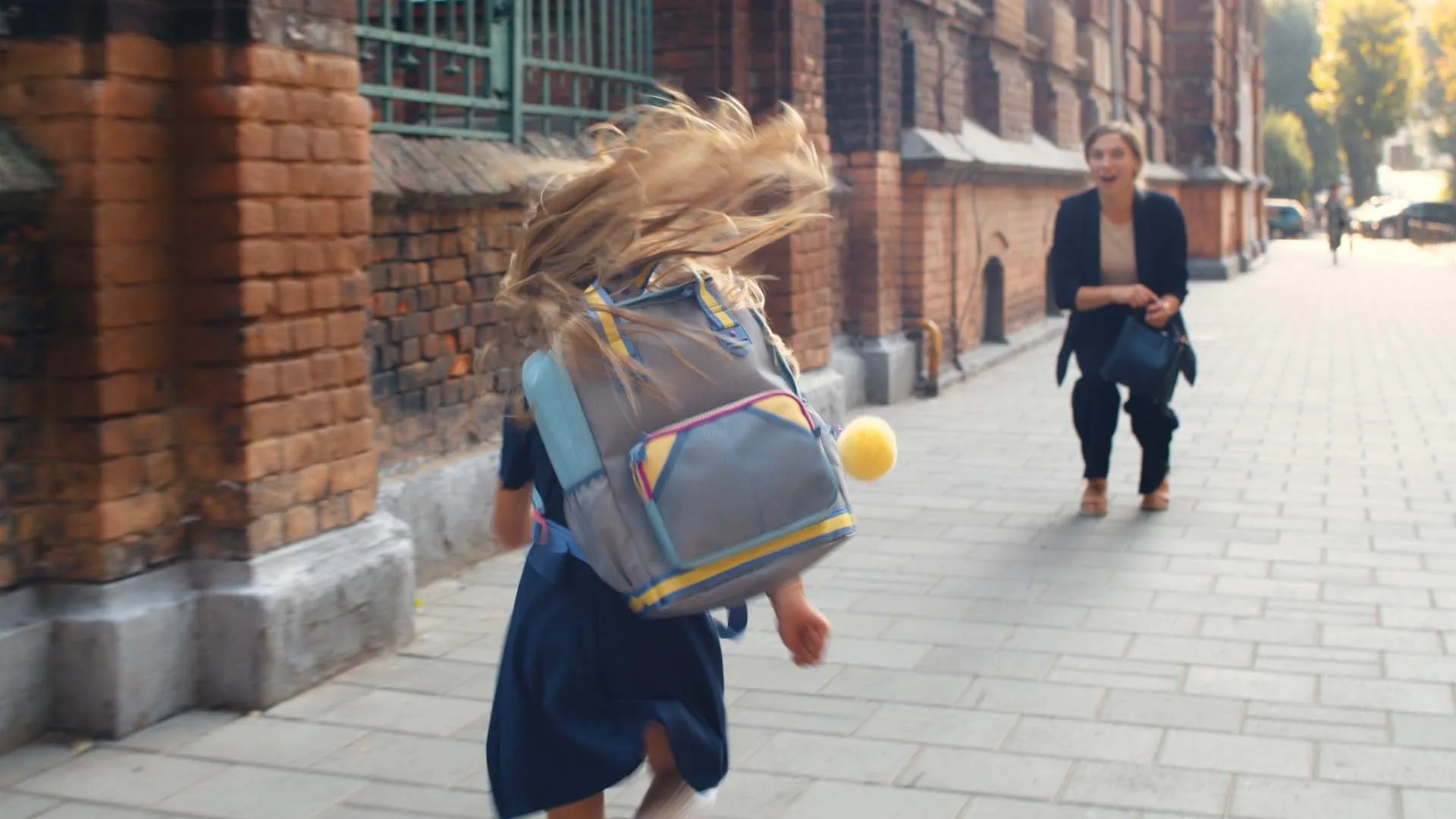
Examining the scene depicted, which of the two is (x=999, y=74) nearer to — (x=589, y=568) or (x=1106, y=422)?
(x=1106, y=422)

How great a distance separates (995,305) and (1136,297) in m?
7.85

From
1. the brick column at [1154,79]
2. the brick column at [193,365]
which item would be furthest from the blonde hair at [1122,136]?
the brick column at [1154,79]

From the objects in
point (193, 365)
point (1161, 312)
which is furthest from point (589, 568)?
point (1161, 312)

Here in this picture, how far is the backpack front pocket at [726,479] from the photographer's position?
263cm

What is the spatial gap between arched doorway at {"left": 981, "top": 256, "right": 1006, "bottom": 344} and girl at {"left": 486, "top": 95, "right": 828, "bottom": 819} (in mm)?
12123

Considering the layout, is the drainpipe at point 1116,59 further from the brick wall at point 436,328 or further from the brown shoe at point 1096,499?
the brick wall at point 436,328

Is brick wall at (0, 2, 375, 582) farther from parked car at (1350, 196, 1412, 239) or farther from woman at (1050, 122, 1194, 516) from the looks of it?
parked car at (1350, 196, 1412, 239)

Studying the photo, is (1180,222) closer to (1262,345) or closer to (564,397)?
(564,397)

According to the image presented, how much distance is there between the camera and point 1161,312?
24.0ft

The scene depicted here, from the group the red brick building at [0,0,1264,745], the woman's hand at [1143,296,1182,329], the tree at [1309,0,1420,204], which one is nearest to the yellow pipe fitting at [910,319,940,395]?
the woman's hand at [1143,296,1182,329]

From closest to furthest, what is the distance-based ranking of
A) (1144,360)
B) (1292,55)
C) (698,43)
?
(1144,360)
(698,43)
(1292,55)

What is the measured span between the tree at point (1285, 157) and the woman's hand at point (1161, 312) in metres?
56.0

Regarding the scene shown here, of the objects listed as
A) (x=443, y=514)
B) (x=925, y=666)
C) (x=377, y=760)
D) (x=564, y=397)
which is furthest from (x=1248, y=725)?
(x=443, y=514)

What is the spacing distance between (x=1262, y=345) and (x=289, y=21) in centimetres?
1300
